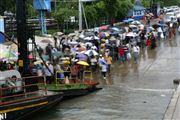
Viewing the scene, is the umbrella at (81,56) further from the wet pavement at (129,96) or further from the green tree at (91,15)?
the green tree at (91,15)

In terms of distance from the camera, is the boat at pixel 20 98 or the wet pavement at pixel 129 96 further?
the wet pavement at pixel 129 96

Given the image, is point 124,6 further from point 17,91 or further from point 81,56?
point 17,91

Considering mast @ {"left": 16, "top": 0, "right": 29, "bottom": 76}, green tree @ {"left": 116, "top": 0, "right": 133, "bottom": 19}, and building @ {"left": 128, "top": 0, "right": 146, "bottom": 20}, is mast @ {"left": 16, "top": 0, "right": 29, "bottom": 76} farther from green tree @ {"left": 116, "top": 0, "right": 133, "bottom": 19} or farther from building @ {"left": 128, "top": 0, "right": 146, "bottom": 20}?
building @ {"left": 128, "top": 0, "right": 146, "bottom": 20}

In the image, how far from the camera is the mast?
18.1 metres

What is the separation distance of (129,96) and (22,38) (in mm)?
5578

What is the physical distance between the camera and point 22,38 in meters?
18.3

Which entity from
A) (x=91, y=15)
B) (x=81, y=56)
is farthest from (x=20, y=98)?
Result: (x=91, y=15)

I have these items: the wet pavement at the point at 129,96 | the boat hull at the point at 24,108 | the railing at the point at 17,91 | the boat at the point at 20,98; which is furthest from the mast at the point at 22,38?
the wet pavement at the point at 129,96

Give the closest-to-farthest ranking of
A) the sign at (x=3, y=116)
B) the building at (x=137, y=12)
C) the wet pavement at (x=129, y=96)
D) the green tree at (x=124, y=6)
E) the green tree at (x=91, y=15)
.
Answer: the sign at (x=3, y=116), the wet pavement at (x=129, y=96), the green tree at (x=91, y=15), the green tree at (x=124, y=6), the building at (x=137, y=12)

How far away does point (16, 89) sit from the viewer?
16609mm

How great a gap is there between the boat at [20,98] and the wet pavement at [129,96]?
860 millimetres

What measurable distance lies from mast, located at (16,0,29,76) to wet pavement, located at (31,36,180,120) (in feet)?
6.70

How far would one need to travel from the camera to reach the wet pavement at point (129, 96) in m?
17.4

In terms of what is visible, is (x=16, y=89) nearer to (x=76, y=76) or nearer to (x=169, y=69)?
(x=76, y=76)
